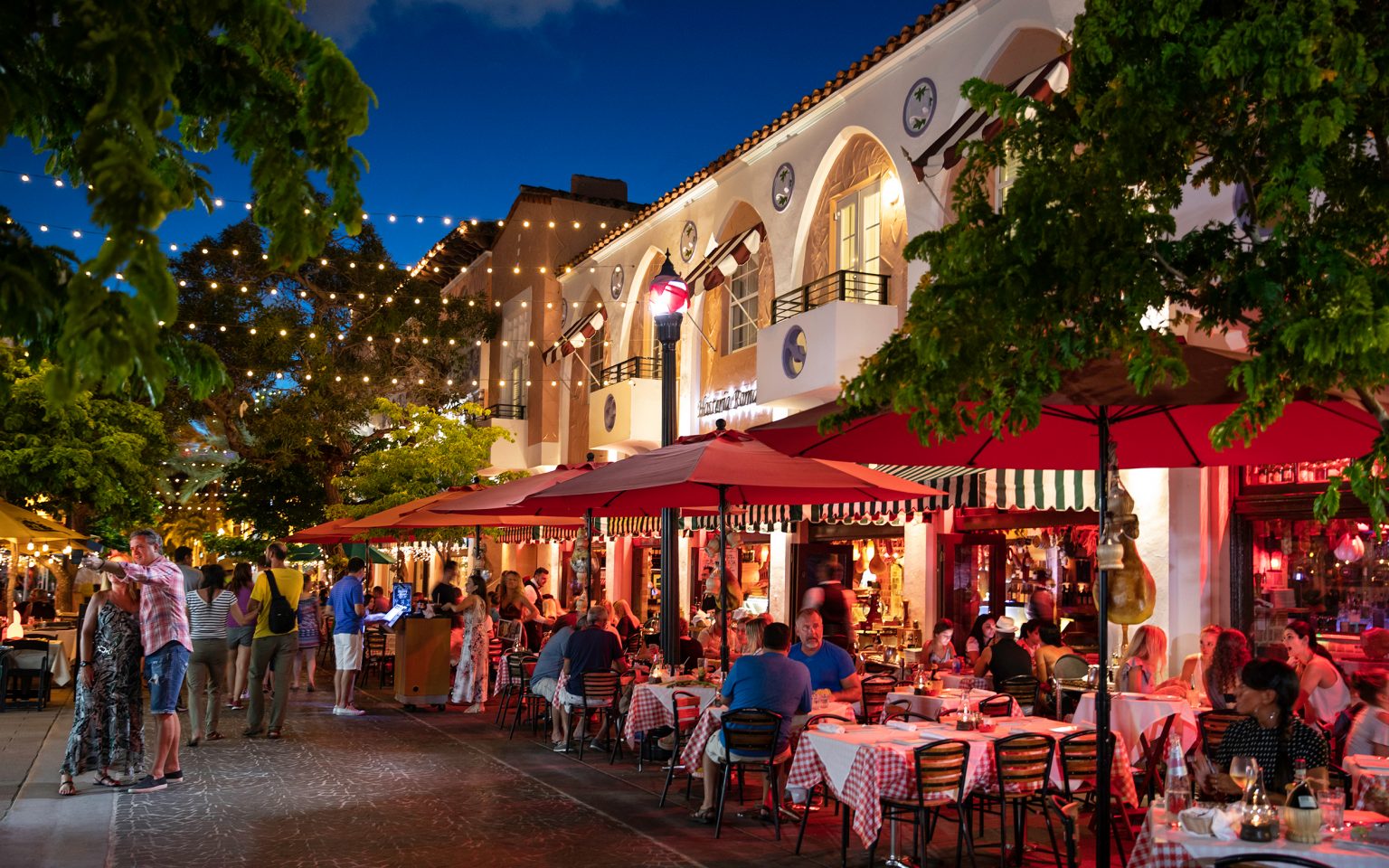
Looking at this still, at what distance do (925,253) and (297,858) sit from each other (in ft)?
18.7

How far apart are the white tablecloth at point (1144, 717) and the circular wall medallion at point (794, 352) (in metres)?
8.75

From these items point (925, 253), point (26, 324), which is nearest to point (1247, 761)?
point (925, 253)

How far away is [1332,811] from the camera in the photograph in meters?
5.61

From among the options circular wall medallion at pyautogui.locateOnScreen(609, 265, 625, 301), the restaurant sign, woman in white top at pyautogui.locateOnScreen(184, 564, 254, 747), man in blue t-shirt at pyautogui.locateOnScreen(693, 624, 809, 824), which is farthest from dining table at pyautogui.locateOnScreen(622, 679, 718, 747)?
circular wall medallion at pyautogui.locateOnScreen(609, 265, 625, 301)

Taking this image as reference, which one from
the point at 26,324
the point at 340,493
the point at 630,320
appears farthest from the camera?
the point at 340,493

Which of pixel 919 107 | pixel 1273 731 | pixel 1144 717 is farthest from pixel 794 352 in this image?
pixel 1273 731

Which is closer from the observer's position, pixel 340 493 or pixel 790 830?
pixel 790 830

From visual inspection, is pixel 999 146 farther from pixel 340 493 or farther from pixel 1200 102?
pixel 340 493

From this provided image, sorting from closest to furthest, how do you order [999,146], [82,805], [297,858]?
[999,146] < [297,858] < [82,805]

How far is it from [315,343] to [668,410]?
22380 millimetres

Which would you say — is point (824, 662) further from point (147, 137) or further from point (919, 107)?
point (919, 107)

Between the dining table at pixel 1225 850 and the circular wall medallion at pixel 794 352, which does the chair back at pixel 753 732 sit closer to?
the dining table at pixel 1225 850

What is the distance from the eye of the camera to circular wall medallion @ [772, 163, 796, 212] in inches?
818

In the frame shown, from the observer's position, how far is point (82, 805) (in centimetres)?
991
